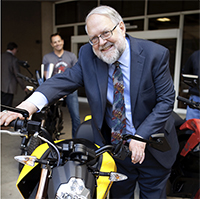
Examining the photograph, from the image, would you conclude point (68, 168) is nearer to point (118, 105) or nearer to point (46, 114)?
point (118, 105)

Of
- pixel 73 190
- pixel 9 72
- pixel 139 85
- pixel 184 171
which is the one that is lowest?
pixel 184 171

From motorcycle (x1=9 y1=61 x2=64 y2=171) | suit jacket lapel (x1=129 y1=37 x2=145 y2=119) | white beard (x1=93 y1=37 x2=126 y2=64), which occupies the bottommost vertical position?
motorcycle (x1=9 y1=61 x2=64 y2=171)

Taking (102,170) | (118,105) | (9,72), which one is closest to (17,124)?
(102,170)

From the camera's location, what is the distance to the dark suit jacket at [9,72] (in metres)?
5.02

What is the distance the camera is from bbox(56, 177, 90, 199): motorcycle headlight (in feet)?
2.60

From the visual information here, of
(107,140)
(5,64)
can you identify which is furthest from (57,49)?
(107,140)

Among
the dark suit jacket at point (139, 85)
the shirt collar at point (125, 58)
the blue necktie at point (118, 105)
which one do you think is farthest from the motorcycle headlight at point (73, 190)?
the shirt collar at point (125, 58)

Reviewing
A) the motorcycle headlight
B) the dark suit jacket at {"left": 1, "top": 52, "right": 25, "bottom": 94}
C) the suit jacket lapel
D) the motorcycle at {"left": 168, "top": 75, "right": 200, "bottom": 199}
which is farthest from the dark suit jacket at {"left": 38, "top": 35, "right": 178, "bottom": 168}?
the dark suit jacket at {"left": 1, "top": 52, "right": 25, "bottom": 94}

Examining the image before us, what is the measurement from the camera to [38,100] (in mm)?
1331

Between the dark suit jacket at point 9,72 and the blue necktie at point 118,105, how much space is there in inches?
154

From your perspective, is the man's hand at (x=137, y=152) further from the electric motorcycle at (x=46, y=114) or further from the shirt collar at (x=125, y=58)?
the electric motorcycle at (x=46, y=114)

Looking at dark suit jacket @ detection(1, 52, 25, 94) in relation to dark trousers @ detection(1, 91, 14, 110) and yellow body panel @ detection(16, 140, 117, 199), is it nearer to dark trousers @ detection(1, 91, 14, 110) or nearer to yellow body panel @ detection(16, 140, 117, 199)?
dark trousers @ detection(1, 91, 14, 110)

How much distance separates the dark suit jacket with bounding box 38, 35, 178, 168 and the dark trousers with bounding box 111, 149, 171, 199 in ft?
1.00

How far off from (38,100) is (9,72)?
13.7 feet
